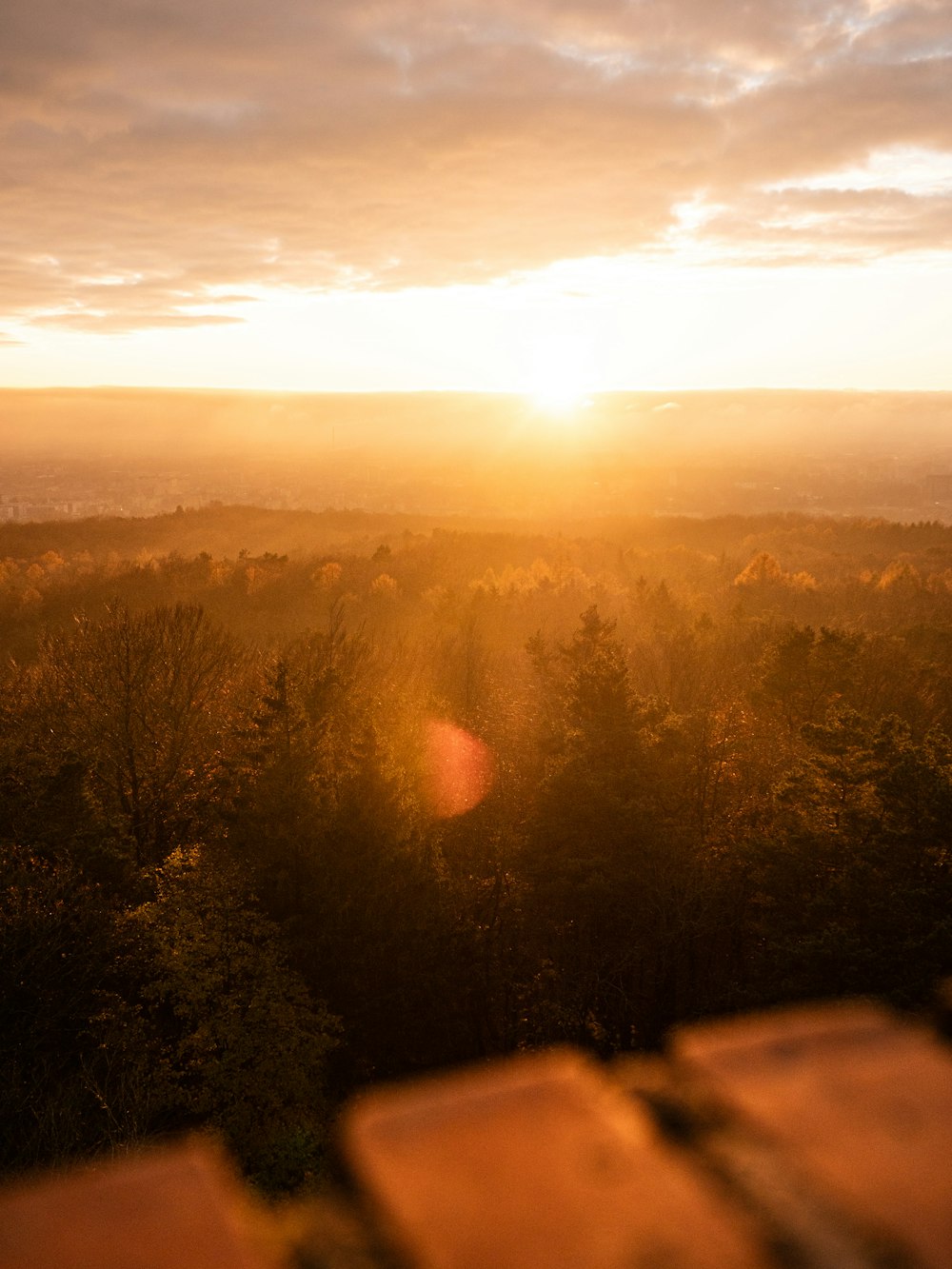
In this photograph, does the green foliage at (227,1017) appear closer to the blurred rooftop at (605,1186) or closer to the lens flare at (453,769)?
the lens flare at (453,769)

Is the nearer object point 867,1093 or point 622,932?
point 867,1093

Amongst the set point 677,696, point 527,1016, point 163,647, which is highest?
point 163,647

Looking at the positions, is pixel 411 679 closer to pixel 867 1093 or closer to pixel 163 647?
pixel 163 647

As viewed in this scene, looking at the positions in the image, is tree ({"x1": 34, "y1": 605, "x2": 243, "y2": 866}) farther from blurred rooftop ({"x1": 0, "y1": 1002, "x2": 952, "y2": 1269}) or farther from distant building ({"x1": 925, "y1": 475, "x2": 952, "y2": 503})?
distant building ({"x1": 925, "y1": 475, "x2": 952, "y2": 503})

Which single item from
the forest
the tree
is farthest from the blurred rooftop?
the tree

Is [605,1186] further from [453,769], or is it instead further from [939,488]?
[939,488]

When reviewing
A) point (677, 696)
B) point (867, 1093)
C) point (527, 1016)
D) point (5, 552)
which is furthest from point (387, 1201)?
point (5, 552)

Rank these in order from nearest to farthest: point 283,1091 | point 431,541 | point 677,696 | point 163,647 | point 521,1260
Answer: point 521,1260 < point 283,1091 < point 163,647 < point 677,696 < point 431,541
